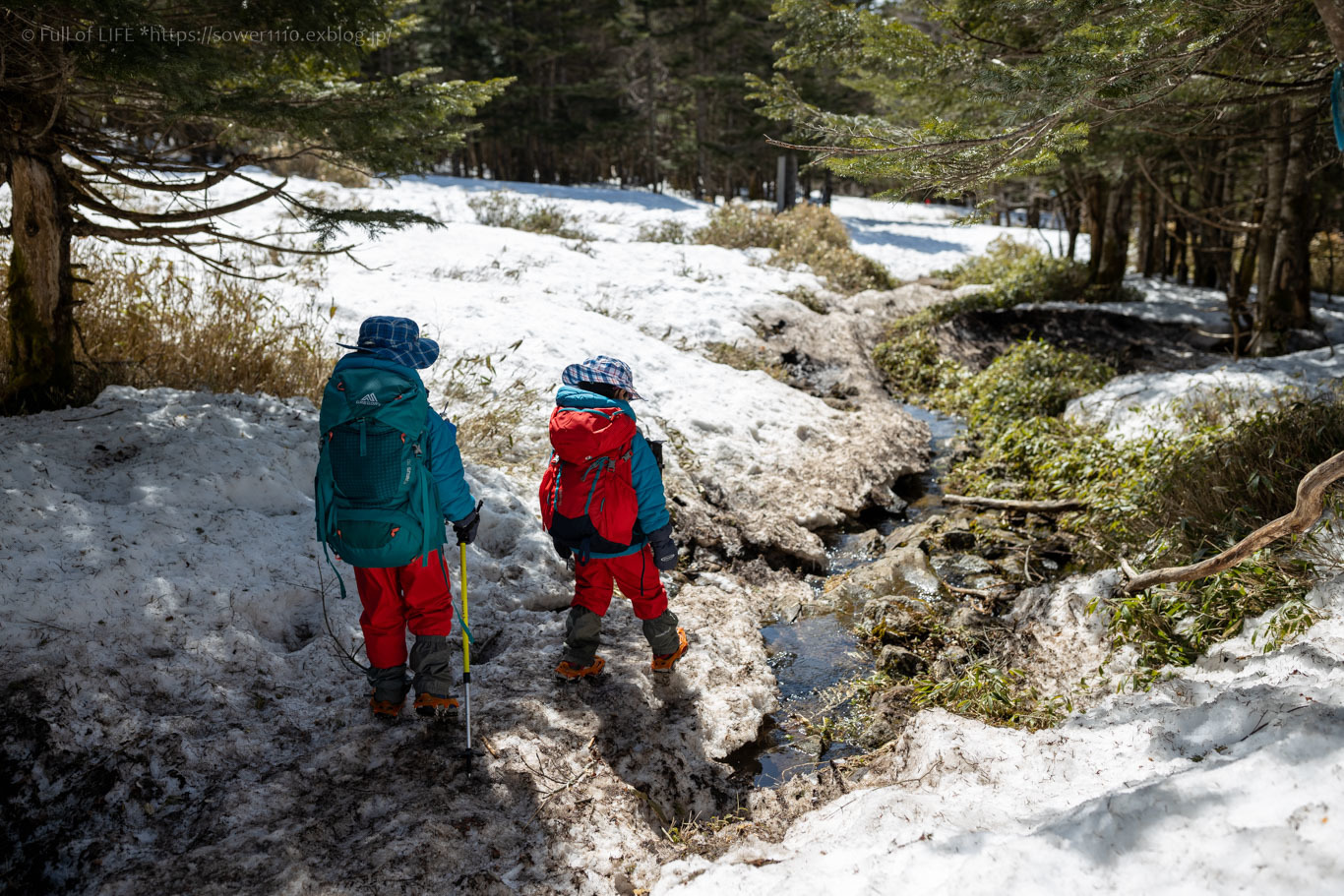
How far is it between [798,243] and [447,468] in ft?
48.5

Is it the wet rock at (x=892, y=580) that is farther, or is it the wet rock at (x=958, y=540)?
the wet rock at (x=958, y=540)

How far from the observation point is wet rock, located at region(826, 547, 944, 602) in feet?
18.4

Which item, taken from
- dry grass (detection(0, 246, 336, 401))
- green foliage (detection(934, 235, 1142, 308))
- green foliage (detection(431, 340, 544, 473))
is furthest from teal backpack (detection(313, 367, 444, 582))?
green foliage (detection(934, 235, 1142, 308))

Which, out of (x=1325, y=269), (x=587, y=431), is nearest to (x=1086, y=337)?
(x=587, y=431)

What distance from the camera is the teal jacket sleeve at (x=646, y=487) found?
4.08m

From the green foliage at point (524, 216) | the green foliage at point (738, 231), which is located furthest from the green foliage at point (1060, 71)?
the green foliage at point (738, 231)

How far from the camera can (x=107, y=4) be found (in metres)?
3.46

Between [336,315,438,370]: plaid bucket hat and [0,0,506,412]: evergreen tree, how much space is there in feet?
5.12

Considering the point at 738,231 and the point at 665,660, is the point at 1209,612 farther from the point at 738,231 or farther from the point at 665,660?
the point at 738,231

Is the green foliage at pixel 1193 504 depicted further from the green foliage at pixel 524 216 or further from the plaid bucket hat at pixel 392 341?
the green foliage at pixel 524 216

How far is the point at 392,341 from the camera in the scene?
349 cm

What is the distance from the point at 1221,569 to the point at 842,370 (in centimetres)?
735

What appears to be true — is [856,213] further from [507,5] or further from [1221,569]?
[1221,569]

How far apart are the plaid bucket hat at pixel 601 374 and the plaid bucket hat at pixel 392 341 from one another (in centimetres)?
75
